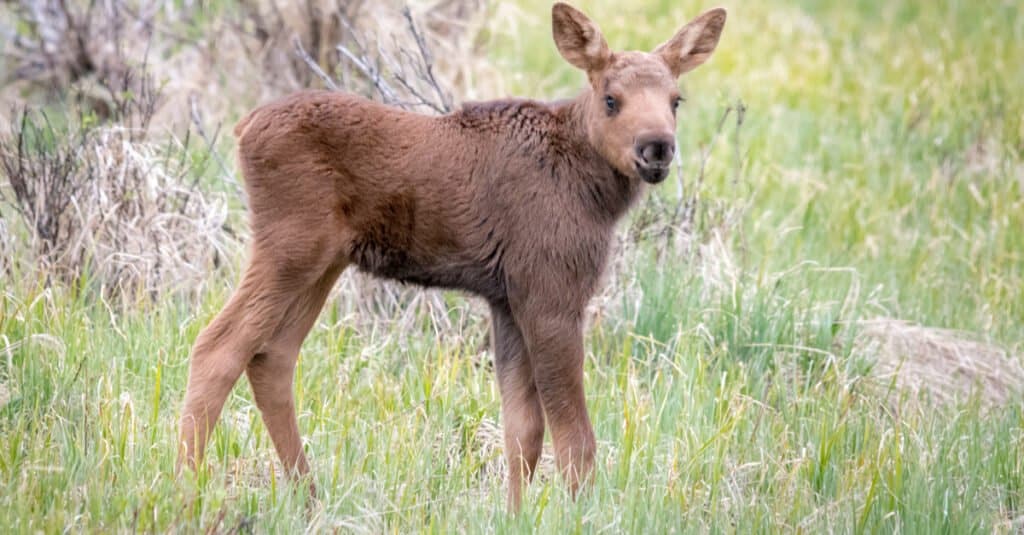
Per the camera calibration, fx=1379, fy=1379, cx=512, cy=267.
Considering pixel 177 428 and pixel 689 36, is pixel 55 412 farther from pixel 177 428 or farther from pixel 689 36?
pixel 689 36

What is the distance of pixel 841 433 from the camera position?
247 inches

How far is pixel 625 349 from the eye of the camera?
7375mm

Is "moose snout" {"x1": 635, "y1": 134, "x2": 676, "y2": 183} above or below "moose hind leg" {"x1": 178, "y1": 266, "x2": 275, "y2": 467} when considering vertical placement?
above

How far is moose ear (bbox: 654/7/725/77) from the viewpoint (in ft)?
20.5

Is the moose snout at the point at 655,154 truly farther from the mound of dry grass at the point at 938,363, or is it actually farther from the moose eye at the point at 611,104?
the mound of dry grass at the point at 938,363

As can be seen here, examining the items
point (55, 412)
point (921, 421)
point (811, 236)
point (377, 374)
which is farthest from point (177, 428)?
point (811, 236)

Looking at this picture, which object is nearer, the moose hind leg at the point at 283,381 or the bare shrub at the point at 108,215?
the moose hind leg at the point at 283,381

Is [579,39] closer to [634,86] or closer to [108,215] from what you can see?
[634,86]

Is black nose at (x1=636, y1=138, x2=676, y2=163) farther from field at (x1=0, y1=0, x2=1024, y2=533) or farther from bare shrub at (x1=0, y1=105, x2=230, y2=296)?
bare shrub at (x1=0, y1=105, x2=230, y2=296)

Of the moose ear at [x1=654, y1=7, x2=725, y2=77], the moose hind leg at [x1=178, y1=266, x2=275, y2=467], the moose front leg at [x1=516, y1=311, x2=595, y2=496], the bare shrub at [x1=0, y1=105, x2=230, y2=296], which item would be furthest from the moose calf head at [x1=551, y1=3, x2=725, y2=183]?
the bare shrub at [x1=0, y1=105, x2=230, y2=296]

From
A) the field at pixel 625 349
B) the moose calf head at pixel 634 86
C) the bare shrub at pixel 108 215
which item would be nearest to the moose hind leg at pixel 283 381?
the field at pixel 625 349

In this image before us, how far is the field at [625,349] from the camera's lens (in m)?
5.51

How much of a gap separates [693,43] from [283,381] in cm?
239

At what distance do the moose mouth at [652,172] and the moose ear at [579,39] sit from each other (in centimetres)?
67
